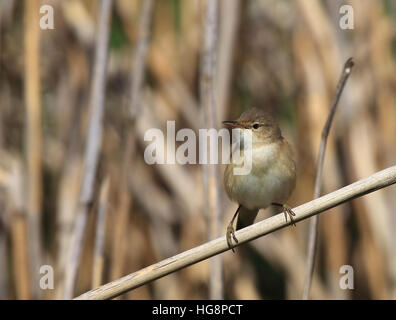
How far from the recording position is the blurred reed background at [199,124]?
271 cm

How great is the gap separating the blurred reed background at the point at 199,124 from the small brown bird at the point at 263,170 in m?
0.34

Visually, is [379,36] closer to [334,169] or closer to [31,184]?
[334,169]

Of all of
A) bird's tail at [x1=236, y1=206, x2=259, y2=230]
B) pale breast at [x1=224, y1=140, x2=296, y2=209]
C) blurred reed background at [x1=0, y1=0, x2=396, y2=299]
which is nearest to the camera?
pale breast at [x1=224, y1=140, x2=296, y2=209]

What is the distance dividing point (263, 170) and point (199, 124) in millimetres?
678

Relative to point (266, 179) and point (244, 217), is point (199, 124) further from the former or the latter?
point (266, 179)

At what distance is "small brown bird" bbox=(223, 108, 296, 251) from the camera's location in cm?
221

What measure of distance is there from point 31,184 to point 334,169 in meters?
1.47

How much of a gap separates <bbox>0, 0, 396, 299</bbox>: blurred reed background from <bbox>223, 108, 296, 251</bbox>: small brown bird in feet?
1.10

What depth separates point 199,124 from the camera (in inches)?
110

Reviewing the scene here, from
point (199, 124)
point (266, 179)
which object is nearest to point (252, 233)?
point (266, 179)

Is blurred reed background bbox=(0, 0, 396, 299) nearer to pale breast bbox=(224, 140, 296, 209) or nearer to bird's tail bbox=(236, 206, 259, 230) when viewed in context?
bird's tail bbox=(236, 206, 259, 230)

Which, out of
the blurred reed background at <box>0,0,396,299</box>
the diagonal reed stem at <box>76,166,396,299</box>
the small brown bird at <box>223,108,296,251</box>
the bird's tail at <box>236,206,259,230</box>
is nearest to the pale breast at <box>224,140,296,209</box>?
the small brown bird at <box>223,108,296,251</box>

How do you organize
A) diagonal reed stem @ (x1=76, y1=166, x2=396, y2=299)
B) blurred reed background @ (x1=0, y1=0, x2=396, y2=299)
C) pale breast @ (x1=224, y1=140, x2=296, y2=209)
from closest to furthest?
diagonal reed stem @ (x1=76, y1=166, x2=396, y2=299), pale breast @ (x1=224, y1=140, x2=296, y2=209), blurred reed background @ (x1=0, y1=0, x2=396, y2=299)

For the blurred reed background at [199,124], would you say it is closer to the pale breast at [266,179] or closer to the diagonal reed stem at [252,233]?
the pale breast at [266,179]
